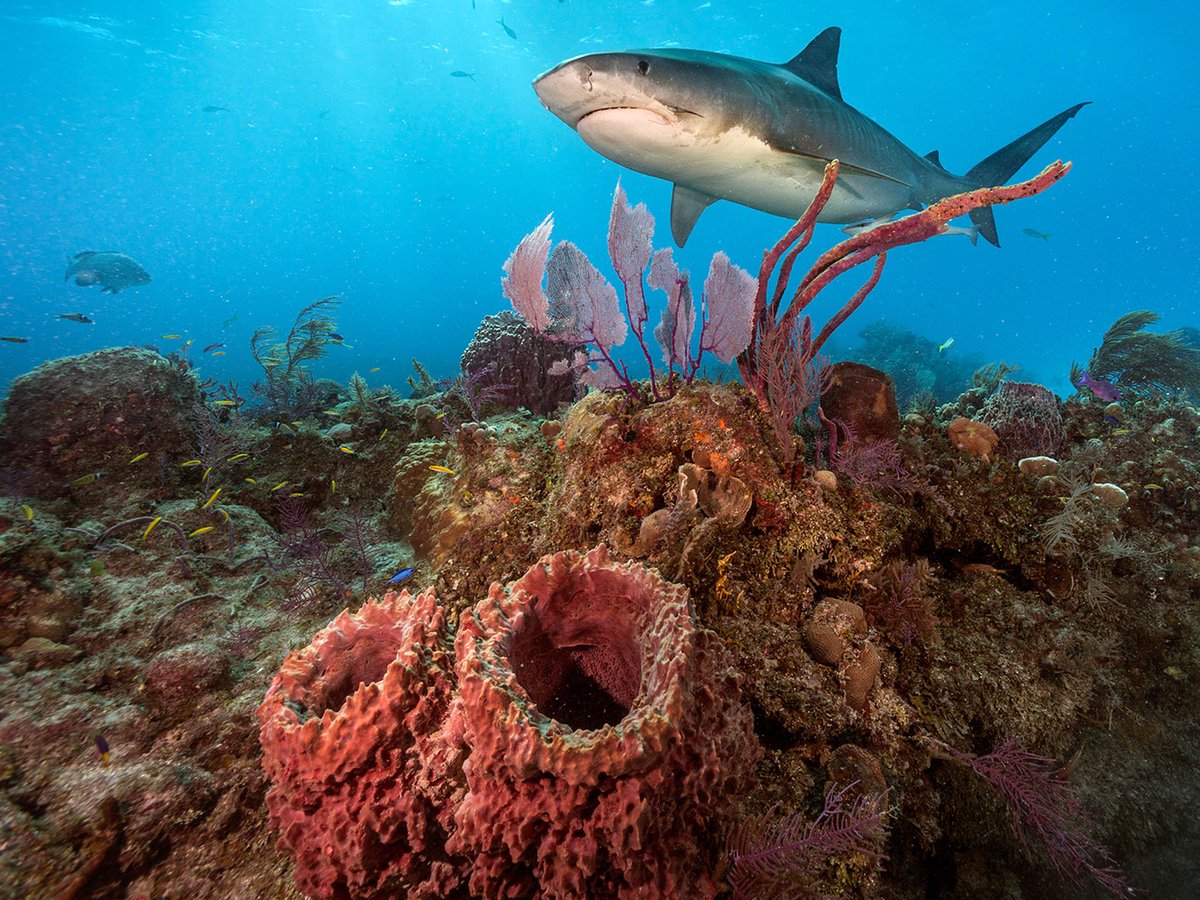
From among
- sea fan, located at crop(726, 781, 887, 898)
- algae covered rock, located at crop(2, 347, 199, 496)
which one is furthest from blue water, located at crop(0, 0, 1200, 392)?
sea fan, located at crop(726, 781, 887, 898)

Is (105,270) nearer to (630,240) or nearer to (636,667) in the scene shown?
(630,240)

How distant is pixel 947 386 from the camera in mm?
20875

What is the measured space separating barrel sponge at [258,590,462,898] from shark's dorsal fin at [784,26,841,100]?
245 inches

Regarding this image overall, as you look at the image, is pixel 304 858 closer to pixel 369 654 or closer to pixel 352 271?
pixel 369 654

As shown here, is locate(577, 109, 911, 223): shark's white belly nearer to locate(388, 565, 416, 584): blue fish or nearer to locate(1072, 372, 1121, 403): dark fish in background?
locate(388, 565, 416, 584): blue fish

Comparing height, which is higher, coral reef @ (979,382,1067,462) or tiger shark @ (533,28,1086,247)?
tiger shark @ (533,28,1086,247)

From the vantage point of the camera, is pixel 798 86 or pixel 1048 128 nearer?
pixel 798 86

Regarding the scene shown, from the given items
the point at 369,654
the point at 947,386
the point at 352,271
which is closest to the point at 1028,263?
the point at 947,386

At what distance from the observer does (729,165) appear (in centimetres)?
393

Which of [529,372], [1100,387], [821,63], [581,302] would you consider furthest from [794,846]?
[1100,387]

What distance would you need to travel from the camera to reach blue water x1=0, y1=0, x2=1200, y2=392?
50.7 meters

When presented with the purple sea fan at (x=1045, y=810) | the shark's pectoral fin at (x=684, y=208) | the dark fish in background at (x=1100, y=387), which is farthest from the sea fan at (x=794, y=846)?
the dark fish in background at (x=1100, y=387)

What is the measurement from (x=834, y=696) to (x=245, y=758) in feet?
10.1

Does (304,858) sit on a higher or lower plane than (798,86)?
lower
